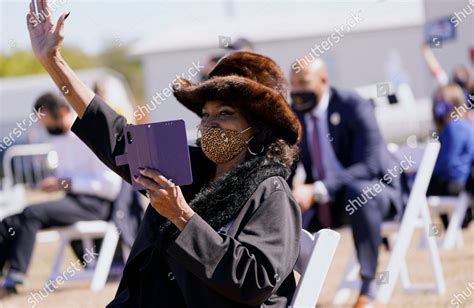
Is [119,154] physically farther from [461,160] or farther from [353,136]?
[461,160]

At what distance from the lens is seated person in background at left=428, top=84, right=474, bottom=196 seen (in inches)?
373

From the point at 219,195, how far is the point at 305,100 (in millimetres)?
3730

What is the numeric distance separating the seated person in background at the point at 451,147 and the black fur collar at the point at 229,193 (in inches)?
233

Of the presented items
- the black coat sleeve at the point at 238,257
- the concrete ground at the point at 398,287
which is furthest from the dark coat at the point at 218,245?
the concrete ground at the point at 398,287

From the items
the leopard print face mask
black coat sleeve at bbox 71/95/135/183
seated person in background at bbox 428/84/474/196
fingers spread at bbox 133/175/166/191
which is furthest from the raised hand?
seated person in background at bbox 428/84/474/196

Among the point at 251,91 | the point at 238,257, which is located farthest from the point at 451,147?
the point at 238,257

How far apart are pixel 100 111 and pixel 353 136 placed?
11.8ft

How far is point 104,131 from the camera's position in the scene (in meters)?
3.99

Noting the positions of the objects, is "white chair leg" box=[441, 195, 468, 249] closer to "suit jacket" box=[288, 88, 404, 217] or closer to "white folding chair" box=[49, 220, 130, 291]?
"suit jacket" box=[288, 88, 404, 217]

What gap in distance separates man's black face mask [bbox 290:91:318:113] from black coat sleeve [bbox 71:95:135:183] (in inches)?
136

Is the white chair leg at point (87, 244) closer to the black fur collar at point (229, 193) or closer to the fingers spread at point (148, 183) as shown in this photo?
the black fur collar at point (229, 193)

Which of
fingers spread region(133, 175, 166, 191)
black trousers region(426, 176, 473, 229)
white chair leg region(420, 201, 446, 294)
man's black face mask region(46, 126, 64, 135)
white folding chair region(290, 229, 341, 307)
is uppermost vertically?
fingers spread region(133, 175, 166, 191)

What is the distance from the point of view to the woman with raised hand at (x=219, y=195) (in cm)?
344

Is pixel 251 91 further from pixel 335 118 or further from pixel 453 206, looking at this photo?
pixel 453 206
